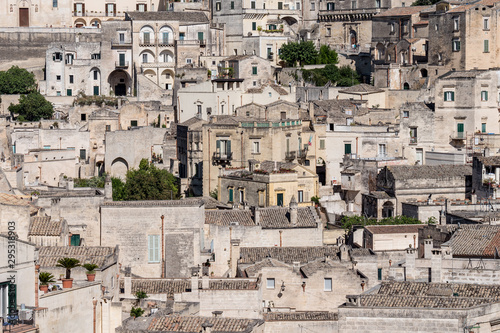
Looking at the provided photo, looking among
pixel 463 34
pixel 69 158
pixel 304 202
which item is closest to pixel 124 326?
pixel 304 202

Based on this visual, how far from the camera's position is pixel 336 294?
38.2 m

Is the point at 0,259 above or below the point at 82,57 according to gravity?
below

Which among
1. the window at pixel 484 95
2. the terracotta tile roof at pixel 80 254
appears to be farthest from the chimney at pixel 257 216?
the window at pixel 484 95

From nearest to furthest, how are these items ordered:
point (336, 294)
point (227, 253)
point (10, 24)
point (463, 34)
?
point (336, 294) → point (227, 253) → point (463, 34) → point (10, 24)

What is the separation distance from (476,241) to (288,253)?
6.22 m

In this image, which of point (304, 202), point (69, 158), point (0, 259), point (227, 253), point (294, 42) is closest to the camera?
point (0, 259)

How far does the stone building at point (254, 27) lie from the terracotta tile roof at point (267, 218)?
131 feet

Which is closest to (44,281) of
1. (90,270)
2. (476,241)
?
(90,270)

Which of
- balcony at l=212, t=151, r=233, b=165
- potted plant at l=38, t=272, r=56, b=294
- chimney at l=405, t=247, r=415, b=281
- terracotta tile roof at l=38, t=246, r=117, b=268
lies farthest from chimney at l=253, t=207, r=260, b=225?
potted plant at l=38, t=272, r=56, b=294

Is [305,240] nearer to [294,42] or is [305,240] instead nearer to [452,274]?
[452,274]

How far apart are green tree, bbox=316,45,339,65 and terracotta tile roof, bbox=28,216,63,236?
48014mm

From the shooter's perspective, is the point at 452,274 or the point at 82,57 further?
the point at 82,57

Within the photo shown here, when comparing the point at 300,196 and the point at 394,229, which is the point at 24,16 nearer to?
the point at 300,196

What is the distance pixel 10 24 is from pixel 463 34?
1414 inches
